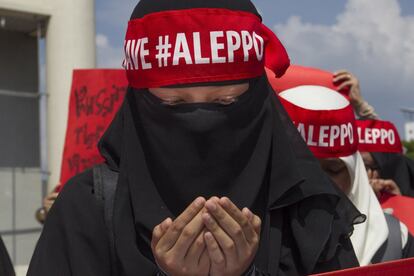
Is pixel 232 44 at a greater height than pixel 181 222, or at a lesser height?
greater

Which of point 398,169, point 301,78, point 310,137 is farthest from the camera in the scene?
point 398,169

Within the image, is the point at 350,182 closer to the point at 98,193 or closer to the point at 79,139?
the point at 98,193

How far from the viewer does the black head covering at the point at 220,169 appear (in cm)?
183

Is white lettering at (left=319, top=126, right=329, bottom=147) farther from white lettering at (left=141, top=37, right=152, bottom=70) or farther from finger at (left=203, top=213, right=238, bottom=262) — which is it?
finger at (left=203, top=213, right=238, bottom=262)

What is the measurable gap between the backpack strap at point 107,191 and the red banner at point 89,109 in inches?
95.0

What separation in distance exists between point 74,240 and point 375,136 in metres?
2.89

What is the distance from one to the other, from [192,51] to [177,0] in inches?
5.7

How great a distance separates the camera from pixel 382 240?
270 cm

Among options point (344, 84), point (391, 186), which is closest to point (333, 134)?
point (344, 84)

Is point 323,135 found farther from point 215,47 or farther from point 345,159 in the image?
point 215,47

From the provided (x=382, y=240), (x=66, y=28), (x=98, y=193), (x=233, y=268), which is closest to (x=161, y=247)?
(x=233, y=268)

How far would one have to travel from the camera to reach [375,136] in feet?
14.5

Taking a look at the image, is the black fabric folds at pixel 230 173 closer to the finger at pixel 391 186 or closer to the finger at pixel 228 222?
the finger at pixel 228 222

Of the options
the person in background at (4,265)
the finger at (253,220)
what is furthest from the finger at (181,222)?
the person in background at (4,265)
